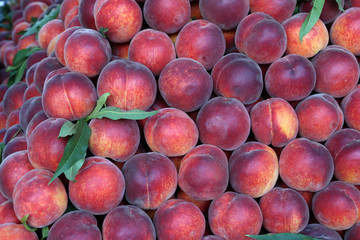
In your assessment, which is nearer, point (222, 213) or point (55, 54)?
point (222, 213)

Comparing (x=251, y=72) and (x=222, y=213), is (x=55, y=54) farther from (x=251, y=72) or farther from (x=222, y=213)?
(x=222, y=213)

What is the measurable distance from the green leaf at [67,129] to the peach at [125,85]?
0.56ft

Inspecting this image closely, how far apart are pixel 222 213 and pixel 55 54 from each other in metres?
1.03

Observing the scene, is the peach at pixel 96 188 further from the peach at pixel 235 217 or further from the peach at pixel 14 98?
the peach at pixel 14 98

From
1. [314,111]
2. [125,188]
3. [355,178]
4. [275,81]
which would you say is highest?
[275,81]

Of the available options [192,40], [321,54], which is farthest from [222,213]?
[321,54]

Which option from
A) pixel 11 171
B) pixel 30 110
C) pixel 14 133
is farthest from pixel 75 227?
pixel 14 133

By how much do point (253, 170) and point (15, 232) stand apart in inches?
33.6

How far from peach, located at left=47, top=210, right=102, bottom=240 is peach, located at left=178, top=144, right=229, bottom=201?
340 mm

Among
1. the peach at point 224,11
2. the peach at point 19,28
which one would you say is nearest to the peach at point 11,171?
the peach at point 224,11

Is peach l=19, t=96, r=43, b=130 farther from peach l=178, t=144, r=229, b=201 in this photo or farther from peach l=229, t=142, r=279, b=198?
peach l=229, t=142, r=279, b=198

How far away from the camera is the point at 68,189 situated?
1.16 meters

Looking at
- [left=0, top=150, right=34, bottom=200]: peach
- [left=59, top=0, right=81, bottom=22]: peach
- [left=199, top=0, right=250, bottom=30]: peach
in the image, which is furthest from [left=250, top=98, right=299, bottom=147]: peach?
[left=59, top=0, right=81, bottom=22]: peach

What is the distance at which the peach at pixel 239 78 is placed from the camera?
1299 mm
